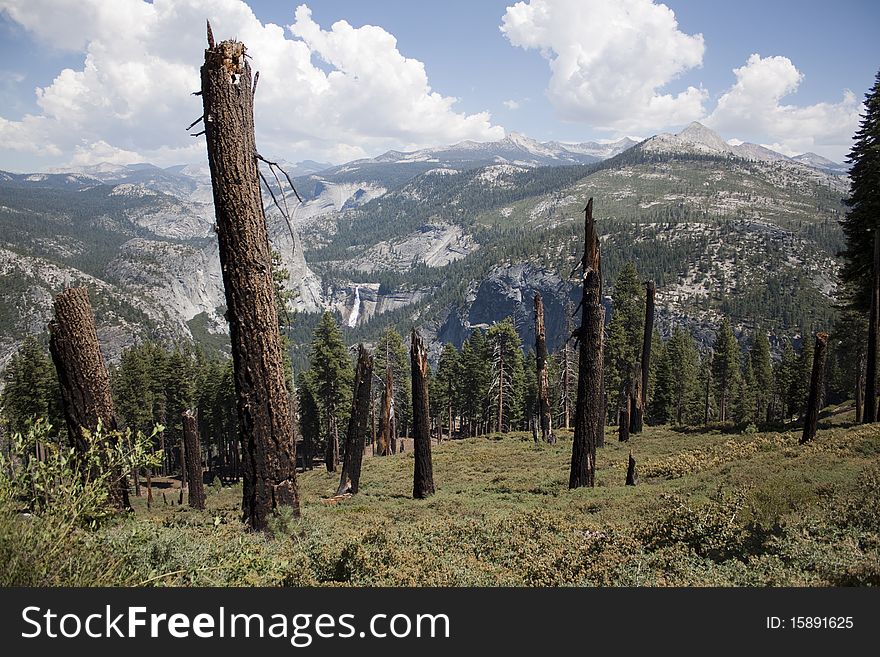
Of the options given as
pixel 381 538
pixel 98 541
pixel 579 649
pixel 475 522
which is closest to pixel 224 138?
pixel 98 541

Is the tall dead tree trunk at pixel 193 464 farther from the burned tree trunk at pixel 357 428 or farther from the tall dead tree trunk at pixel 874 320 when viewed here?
the tall dead tree trunk at pixel 874 320

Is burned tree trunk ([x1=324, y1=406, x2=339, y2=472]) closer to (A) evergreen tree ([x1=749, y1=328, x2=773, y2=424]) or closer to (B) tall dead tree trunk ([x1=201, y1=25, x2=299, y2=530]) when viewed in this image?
(B) tall dead tree trunk ([x1=201, y1=25, x2=299, y2=530])

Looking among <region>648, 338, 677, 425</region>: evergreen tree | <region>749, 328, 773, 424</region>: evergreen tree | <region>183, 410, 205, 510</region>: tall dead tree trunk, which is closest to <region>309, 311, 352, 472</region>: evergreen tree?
<region>183, 410, 205, 510</region>: tall dead tree trunk

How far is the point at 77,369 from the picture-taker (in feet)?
26.6

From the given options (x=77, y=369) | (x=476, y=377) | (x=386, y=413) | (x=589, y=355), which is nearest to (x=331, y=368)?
(x=386, y=413)

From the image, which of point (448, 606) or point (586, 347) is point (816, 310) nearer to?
point (586, 347)

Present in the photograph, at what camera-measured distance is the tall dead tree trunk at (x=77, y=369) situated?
805 centimetres

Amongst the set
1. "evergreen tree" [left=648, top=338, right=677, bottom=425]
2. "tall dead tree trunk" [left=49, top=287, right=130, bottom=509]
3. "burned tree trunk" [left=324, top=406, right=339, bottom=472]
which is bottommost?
"burned tree trunk" [left=324, top=406, right=339, bottom=472]

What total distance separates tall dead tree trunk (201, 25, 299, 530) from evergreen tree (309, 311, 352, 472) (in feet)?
112

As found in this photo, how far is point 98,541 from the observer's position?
4457mm

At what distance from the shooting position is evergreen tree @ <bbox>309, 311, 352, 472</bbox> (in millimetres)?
41844

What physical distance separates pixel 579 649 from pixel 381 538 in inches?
136

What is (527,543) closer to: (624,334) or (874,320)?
(874,320)

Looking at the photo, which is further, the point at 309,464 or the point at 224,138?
the point at 309,464
